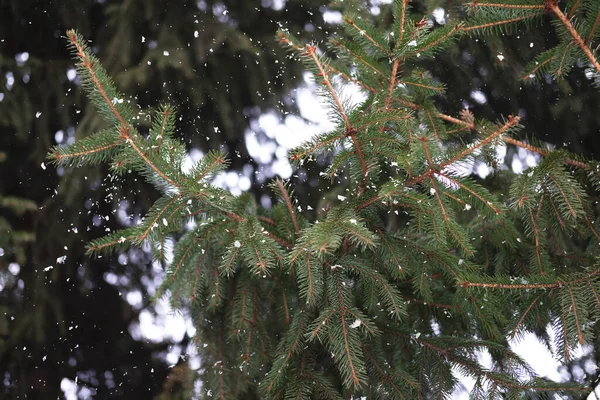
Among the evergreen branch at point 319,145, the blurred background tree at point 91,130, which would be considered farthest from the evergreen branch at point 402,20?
the blurred background tree at point 91,130

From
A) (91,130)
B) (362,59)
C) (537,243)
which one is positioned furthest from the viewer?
(91,130)

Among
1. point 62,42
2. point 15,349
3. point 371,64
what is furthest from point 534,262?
point 62,42

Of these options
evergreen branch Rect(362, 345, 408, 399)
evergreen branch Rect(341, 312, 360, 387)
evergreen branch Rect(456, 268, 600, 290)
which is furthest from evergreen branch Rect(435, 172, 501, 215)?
evergreen branch Rect(362, 345, 408, 399)

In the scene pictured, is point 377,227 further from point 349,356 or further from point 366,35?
point 366,35

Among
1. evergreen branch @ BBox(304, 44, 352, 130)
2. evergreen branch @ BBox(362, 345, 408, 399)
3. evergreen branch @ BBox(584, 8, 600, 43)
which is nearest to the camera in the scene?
evergreen branch @ BBox(304, 44, 352, 130)

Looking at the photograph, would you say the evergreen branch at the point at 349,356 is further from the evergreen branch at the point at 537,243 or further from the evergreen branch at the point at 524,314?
the evergreen branch at the point at 537,243

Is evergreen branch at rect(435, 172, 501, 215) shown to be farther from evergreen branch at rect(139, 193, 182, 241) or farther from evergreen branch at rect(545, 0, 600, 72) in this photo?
evergreen branch at rect(139, 193, 182, 241)

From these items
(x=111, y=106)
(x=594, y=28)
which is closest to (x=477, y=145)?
(x=594, y=28)

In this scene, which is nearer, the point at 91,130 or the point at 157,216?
the point at 157,216
